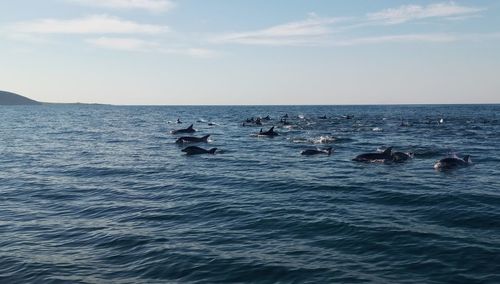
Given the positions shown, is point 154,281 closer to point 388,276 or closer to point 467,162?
point 388,276

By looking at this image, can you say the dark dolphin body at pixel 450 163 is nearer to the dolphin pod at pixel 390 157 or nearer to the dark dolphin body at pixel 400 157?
the dolphin pod at pixel 390 157

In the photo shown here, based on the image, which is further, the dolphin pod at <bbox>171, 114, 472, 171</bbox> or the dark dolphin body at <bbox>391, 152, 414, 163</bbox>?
the dark dolphin body at <bbox>391, 152, 414, 163</bbox>

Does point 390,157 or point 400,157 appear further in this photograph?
point 400,157

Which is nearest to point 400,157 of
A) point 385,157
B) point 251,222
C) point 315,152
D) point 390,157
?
point 390,157

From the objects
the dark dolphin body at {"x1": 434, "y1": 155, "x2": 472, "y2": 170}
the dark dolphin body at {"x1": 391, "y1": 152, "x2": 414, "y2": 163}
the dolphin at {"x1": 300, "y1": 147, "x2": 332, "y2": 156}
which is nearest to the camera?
the dark dolphin body at {"x1": 434, "y1": 155, "x2": 472, "y2": 170}

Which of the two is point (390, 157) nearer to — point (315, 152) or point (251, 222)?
point (315, 152)

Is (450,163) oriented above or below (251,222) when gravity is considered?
above

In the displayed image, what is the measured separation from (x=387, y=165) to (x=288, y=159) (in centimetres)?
596

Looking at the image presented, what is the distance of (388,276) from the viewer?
1019 cm

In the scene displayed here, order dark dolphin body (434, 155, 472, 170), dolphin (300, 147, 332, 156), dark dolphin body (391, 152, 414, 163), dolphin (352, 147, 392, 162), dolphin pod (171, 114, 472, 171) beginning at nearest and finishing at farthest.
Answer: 1. dark dolphin body (434, 155, 472, 170)
2. dolphin pod (171, 114, 472, 171)
3. dark dolphin body (391, 152, 414, 163)
4. dolphin (352, 147, 392, 162)
5. dolphin (300, 147, 332, 156)

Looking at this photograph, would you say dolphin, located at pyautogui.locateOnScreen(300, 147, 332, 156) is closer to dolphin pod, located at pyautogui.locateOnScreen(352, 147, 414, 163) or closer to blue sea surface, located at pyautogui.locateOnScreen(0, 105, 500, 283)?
blue sea surface, located at pyautogui.locateOnScreen(0, 105, 500, 283)

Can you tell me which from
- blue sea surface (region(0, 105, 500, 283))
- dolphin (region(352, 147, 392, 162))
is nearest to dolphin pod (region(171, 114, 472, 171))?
dolphin (region(352, 147, 392, 162))

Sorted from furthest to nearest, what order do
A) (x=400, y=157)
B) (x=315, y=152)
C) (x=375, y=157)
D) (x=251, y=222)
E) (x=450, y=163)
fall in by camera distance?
(x=315, y=152)
(x=400, y=157)
(x=375, y=157)
(x=450, y=163)
(x=251, y=222)

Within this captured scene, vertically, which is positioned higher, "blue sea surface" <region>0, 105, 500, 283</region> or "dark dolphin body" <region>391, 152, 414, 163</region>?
"dark dolphin body" <region>391, 152, 414, 163</region>
